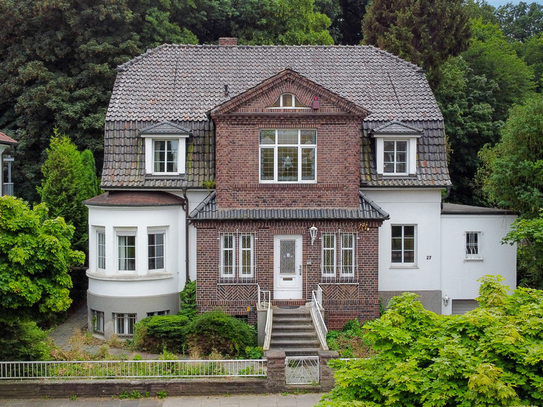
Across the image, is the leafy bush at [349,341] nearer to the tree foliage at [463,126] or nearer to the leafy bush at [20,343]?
the leafy bush at [20,343]

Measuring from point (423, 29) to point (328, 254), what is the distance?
17777mm

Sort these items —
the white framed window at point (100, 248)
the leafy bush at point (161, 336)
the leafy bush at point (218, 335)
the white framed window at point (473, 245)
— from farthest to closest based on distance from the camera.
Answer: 1. the white framed window at point (473, 245)
2. the white framed window at point (100, 248)
3. the leafy bush at point (161, 336)
4. the leafy bush at point (218, 335)

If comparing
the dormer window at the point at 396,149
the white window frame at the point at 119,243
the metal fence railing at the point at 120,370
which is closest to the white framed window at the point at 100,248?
the white window frame at the point at 119,243

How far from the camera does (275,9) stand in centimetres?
4116

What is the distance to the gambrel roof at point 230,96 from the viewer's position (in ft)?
80.7

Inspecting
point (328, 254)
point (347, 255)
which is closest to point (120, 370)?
point (328, 254)

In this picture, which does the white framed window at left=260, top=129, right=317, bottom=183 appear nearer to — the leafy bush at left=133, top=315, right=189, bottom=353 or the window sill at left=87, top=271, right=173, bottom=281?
the window sill at left=87, top=271, right=173, bottom=281

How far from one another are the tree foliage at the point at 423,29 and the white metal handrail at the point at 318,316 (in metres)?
17.2

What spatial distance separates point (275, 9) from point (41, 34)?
13519 mm

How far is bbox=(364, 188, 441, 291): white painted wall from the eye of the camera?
2500cm

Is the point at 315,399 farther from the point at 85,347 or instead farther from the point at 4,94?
the point at 4,94

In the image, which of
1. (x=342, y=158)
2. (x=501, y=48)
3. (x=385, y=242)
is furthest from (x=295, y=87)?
(x=501, y=48)

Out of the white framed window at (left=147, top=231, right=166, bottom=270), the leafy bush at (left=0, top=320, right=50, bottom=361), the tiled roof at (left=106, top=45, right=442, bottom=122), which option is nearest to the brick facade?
the white framed window at (left=147, top=231, right=166, bottom=270)

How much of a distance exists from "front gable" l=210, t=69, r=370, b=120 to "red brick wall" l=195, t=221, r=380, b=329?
372cm
